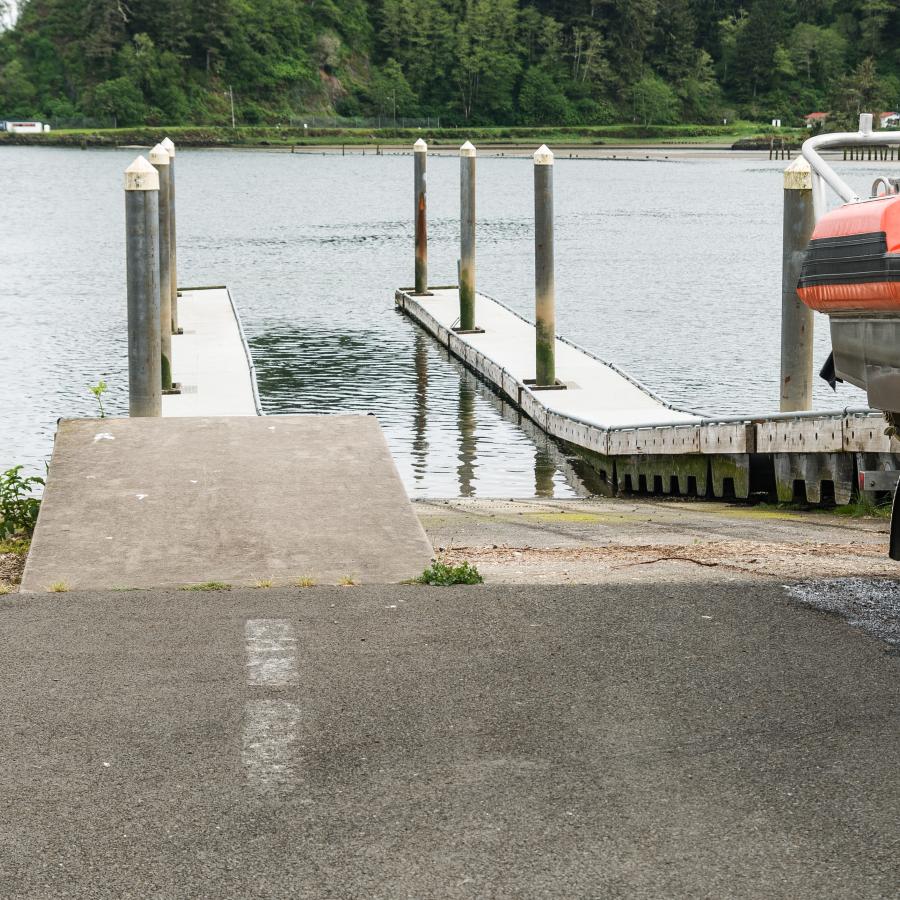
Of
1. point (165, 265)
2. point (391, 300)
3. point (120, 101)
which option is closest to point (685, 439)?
→ point (165, 265)

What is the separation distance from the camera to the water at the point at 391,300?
1961 centimetres

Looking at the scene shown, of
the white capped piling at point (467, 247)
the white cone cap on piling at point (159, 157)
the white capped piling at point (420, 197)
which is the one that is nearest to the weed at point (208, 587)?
the white cone cap on piling at point (159, 157)

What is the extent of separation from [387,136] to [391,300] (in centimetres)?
12485

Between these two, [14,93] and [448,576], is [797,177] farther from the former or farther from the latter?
[14,93]

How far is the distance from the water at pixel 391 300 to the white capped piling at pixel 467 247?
88 cm

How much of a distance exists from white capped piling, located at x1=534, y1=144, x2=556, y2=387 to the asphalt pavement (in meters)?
12.0

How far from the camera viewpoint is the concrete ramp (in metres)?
7.06

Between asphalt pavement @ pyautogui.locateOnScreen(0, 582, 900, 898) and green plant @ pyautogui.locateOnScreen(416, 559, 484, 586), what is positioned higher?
green plant @ pyautogui.locateOnScreen(416, 559, 484, 586)

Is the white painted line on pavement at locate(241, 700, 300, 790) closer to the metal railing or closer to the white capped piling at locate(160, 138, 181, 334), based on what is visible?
the metal railing

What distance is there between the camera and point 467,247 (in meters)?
24.1

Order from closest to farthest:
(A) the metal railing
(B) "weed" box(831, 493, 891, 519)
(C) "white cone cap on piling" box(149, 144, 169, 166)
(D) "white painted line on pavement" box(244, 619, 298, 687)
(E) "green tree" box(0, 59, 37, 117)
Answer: (D) "white painted line on pavement" box(244, 619, 298, 687)
(A) the metal railing
(B) "weed" box(831, 493, 891, 519)
(C) "white cone cap on piling" box(149, 144, 169, 166)
(E) "green tree" box(0, 59, 37, 117)

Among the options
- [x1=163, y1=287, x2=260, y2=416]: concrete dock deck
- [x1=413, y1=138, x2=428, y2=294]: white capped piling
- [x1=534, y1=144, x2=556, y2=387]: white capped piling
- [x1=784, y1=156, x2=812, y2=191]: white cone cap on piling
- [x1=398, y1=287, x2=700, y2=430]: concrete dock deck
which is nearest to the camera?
[x1=784, y1=156, x2=812, y2=191]: white cone cap on piling

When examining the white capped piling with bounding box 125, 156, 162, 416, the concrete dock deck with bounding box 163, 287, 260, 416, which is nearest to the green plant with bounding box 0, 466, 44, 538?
the white capped piling with bounding box 125, 156, 162, 416

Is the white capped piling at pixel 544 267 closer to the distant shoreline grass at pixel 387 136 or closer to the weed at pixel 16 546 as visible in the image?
the weed at pixel 16 546
